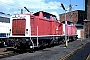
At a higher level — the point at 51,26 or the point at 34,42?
the point at 51,26

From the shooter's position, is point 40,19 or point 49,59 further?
point 40,19

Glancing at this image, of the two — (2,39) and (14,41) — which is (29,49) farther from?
(2,39)

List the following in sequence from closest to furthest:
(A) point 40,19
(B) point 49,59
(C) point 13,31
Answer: (B) point 49,59, (C) point 13,31, (A) point 40,19

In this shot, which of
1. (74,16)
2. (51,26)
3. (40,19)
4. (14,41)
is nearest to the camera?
(14,41)

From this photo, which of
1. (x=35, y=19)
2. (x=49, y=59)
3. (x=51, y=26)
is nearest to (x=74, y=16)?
(x=51, y=26)

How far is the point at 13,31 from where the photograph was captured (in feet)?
63.1

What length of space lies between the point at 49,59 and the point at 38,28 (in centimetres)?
672

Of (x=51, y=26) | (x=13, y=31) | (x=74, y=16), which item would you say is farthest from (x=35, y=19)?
(x=74, y=16)

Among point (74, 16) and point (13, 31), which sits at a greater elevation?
point (74, 16)

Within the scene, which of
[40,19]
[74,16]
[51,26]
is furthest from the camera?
[74,16]

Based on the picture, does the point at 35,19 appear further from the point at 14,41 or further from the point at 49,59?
the point at 49,59

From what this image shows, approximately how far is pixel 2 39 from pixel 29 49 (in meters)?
7.05

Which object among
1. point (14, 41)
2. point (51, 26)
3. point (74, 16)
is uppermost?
point (74, 16)

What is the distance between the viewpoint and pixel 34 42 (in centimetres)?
1912
